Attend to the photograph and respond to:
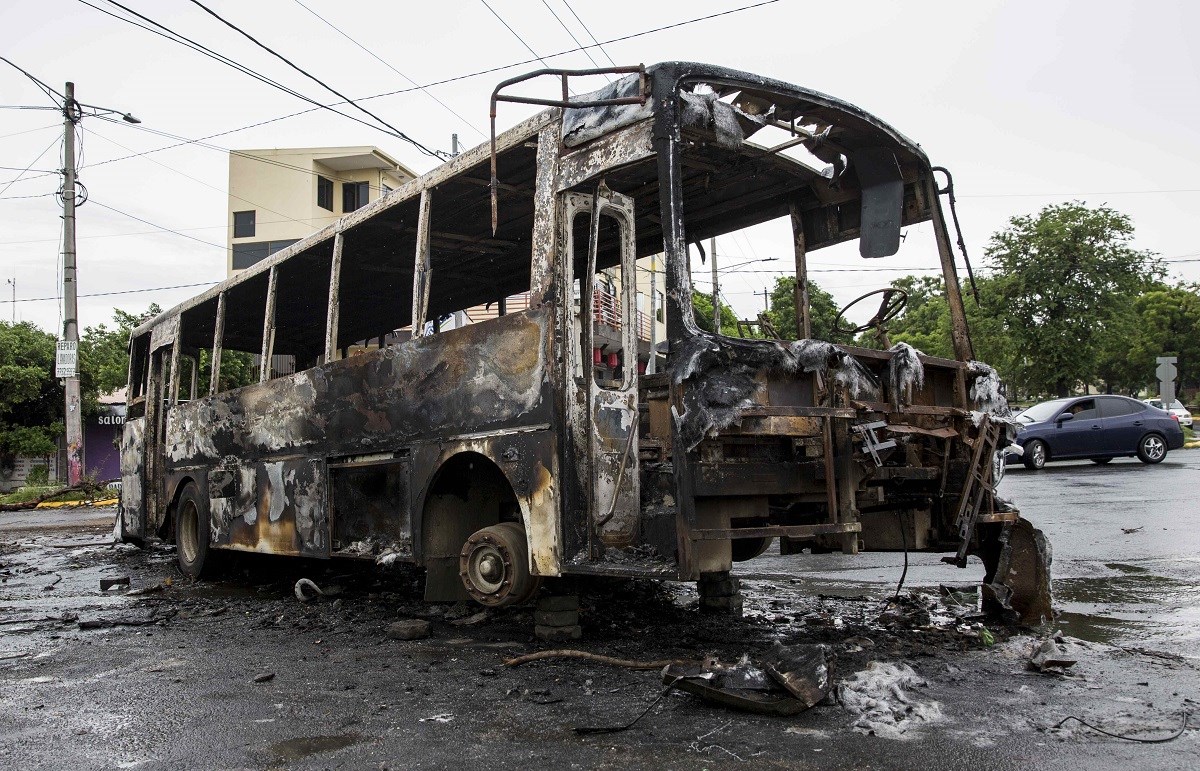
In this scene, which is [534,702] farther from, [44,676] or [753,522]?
[44,676]

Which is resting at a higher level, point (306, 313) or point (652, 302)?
point (306, 313)

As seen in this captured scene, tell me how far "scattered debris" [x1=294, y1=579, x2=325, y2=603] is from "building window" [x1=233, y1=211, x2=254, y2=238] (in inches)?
1219

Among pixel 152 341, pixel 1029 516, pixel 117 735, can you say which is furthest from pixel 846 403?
pixel 152 341

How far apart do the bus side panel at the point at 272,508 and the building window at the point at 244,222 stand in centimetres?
2962

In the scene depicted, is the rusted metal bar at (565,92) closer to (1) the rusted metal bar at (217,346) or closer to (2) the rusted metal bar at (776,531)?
(2) the rusted metal bar at (776,531)

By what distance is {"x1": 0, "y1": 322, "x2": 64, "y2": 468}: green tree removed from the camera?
90.8 feet

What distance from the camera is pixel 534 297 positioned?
510cm

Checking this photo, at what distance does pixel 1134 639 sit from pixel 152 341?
993cm

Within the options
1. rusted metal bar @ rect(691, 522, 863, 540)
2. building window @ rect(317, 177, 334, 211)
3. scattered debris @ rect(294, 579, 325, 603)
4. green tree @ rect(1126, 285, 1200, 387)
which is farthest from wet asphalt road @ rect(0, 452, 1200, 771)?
green tree @ rect(1126, 285, 1200, 387)

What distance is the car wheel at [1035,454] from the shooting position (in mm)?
17578

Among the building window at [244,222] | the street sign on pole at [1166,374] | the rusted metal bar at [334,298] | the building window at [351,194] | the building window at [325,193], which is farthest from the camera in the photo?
the building window at [351,194]

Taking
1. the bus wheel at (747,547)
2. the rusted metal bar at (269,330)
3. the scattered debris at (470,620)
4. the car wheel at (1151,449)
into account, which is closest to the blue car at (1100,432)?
the car wheel at (1151,449)

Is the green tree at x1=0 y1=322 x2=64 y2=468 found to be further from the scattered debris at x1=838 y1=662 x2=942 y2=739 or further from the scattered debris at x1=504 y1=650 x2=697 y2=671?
the scattered debris at x1=838 y1=662 x2=942 y2=739

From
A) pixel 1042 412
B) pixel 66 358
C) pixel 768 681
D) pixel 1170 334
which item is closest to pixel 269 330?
pixel 768 681
